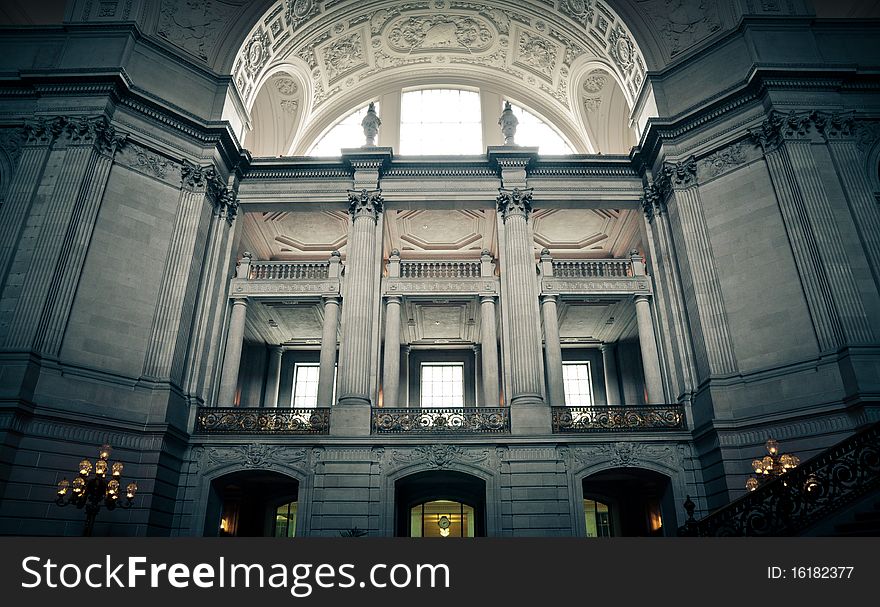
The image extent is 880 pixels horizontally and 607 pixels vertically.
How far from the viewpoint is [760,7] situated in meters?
15.6

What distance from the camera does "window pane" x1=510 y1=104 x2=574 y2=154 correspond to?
22.1 metres

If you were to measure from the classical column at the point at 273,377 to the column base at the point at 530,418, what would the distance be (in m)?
9.77

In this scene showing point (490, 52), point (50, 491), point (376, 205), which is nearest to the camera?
point (50, 491)

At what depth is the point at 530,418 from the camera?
539 inches

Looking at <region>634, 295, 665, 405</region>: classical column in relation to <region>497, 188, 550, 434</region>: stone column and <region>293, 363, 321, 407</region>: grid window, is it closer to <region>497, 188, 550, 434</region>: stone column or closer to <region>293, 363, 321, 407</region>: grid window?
<region>497, 188, 550, 434</region>: stone column

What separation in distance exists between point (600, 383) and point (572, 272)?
17.3ft

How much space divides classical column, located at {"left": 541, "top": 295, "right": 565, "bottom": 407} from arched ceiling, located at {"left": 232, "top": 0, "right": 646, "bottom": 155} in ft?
25.3

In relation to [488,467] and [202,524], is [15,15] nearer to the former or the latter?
[202,524]

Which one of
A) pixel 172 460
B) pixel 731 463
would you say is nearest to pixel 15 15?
pixel 172 460

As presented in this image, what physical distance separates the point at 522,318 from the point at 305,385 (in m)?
9.23

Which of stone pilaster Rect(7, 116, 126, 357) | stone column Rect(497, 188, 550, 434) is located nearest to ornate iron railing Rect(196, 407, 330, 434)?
stone pilaster Rect(7, 116, 126, 357)

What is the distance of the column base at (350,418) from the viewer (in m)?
13.5

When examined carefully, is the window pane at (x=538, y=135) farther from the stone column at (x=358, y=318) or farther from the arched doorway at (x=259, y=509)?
the arched doorway at (x=259, y=509)

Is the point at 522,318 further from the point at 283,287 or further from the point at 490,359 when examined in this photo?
the point at 283,287
